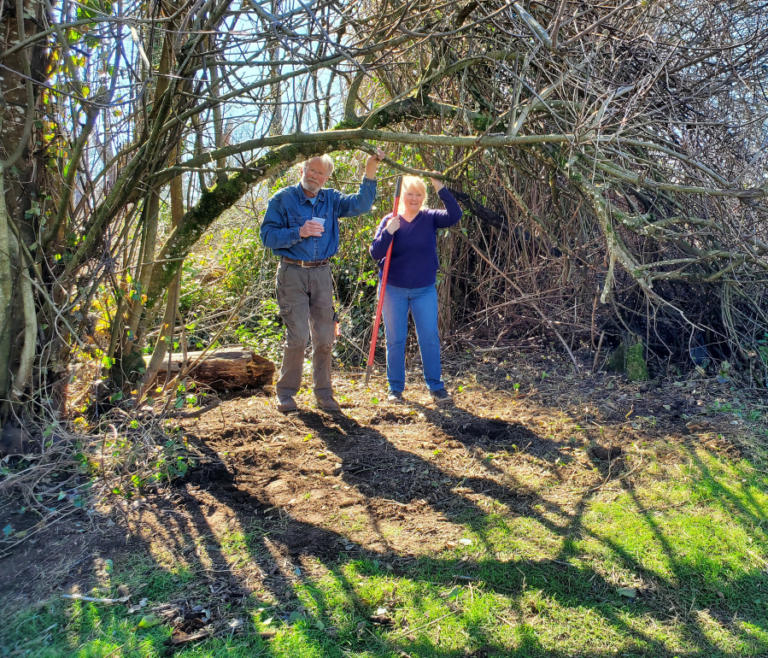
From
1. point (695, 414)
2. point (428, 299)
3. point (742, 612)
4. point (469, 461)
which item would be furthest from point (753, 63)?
point (742, 612)

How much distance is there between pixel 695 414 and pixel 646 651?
296 centimetres

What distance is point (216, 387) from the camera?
586 cm

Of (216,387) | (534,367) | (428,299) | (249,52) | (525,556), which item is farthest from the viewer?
(534,367)


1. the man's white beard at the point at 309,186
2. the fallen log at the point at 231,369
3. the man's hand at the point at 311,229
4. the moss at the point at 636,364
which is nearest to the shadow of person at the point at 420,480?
the fallen log at the point at 231,369

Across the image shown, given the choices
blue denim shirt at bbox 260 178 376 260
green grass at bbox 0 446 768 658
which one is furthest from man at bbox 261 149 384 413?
green grass at bbox 0 446 768 658

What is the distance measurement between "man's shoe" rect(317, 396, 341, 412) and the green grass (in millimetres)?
1909

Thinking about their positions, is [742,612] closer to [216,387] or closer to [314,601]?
[314,601]

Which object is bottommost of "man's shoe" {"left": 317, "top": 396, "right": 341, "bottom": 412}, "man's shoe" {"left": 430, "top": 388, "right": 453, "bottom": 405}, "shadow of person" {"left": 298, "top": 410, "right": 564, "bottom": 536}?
"shadow of person" {"left": 298, "top": 410, "right": 564, "bottom": 536}

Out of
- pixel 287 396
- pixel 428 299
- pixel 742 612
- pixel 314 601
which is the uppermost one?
pixel 428 299

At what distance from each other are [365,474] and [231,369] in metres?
2.15

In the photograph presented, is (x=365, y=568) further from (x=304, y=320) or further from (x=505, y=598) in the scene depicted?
(x=304, y=320)

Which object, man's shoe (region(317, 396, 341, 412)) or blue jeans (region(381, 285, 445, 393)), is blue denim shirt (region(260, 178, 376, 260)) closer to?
blue jeans (region(381, 285, 445, 393))

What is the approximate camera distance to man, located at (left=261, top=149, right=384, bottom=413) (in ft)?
15.8

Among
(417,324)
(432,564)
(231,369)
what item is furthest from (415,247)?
(432,564)
